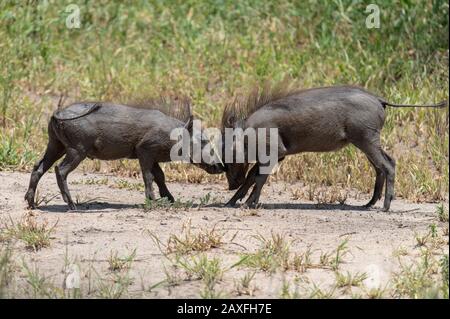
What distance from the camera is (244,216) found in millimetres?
7594

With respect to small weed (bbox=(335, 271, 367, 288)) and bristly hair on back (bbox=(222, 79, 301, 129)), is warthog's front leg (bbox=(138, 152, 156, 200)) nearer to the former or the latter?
bristly hair on back (bbox=(222, 79, 301, 129))

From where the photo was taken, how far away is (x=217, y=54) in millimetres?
11695

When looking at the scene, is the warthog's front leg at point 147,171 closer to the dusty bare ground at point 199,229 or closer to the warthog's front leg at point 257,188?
the dusty bare ground at point 199,229

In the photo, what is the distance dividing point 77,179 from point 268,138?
6.65ft

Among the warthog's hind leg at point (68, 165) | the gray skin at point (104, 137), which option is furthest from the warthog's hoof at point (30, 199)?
the warthog's hind leg at point (68, 165)

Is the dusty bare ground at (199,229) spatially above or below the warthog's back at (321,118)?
below

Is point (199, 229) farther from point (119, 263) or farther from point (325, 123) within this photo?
point (325, 123)

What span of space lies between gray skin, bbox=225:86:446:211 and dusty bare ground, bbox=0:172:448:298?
367 mm

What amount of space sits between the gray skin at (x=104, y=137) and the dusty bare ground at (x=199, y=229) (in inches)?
12.2

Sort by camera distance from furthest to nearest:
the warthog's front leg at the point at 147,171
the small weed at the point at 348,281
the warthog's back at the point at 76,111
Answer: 1. the warthog's front leg at the point at 147,171
2. the warthog's back at the point at 76,111
3. the small weed at the point at 348,281

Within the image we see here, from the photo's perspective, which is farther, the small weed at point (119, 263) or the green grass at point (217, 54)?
the green grass at point (217, 54)

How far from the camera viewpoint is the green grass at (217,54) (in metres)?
10.4

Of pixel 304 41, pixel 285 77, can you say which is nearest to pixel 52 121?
pixel 285 77

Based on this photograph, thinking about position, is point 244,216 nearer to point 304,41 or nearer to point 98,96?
point 98,96
